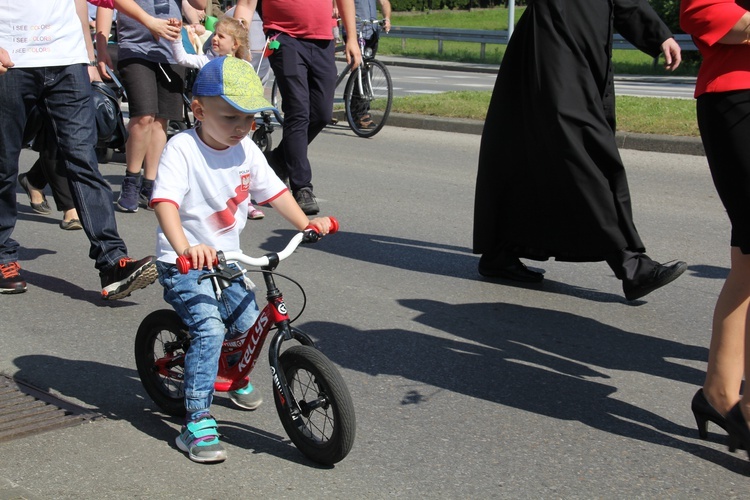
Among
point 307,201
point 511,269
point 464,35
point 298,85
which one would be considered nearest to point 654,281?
point 511,269

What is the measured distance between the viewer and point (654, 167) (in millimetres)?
9891

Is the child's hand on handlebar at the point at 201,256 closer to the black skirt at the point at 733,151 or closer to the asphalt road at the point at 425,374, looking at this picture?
the asphalt road at the point at 425,374

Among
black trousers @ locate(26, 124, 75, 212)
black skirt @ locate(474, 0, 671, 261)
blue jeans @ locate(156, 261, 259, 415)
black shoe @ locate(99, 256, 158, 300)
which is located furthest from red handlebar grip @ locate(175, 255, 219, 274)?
black trousers @ locate(26, 124, 75, 212)

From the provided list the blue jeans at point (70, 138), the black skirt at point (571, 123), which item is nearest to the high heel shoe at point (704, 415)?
A: the black skirt at point (571, 123)

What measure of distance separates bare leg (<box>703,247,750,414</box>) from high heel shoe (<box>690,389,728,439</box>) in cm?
2

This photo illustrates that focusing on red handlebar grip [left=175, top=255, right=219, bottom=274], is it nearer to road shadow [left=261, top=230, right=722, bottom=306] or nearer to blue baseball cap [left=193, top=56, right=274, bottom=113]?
blue baseball cap [left=193, top=56, right=274, bottom=113]

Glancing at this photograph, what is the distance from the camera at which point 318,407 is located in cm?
365

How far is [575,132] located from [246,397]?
231 centimetres

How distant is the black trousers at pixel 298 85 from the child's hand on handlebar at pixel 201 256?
14.4 feet

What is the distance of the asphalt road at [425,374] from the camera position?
142 inches

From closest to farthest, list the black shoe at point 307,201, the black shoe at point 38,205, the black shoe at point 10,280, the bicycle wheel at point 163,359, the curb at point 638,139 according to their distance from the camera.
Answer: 1. the bicycle wheel at point 163,359
2. the black shoe at point 10,280
3. the black shoe at point 307,201
4. the black shoe at point 38,205
5. the curb at point 638,139

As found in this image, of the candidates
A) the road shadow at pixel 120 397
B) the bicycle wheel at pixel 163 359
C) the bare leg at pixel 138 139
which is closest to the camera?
the road shadow at pixel 120 397

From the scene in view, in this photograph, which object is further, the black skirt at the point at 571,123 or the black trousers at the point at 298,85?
the black trousers at the point at 298,85

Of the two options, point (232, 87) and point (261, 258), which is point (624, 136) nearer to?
point (232, 87)
